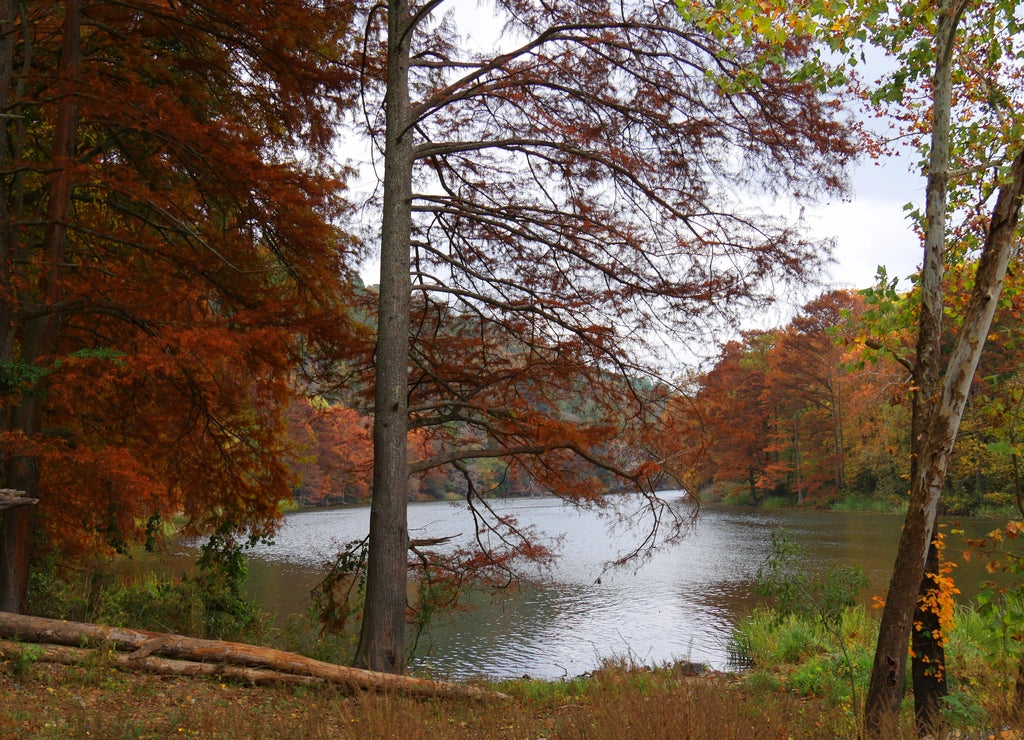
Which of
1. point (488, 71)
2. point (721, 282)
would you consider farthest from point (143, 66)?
point (721, 282)

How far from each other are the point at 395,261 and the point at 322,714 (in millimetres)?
3989

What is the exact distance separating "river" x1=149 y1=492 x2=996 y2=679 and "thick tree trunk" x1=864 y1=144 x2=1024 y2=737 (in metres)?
2.75

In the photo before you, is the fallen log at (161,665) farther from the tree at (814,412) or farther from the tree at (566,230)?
the tree at (814,412)

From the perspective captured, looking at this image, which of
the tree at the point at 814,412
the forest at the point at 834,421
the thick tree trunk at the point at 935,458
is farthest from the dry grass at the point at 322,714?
the tree at the point at 814,412

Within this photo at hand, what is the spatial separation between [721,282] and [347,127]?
15.7 ft

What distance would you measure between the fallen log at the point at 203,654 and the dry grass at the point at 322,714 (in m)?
0.14

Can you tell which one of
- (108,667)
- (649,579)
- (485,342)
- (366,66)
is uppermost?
(366,66)

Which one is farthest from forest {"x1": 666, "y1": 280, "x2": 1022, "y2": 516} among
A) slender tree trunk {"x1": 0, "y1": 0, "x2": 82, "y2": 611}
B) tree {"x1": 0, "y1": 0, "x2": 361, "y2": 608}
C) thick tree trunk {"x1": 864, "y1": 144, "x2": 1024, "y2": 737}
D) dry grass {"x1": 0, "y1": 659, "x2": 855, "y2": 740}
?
slender tree trunk {"x1": 0, "y1": 0, "x2": 82, "y2": 611}

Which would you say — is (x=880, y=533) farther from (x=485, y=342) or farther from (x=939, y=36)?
(x=939, y=36)

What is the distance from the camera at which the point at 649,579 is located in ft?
58.2

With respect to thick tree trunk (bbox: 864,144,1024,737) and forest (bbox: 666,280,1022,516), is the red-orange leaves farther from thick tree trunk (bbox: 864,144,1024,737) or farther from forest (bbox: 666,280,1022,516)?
thick tree trunk (bbox: 864,144,1024,737)

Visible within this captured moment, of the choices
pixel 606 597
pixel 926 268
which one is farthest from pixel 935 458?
pixel 606 597

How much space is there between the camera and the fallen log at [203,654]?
542 cm

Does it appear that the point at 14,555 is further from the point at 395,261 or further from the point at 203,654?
the point at 395,261
